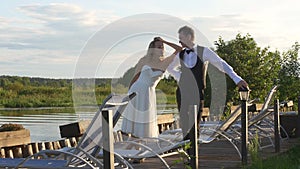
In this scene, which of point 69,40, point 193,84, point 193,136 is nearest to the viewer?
point 193,136

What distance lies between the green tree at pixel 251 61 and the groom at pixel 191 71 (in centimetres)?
1190

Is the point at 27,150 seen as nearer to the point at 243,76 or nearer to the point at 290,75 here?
the point at 243,76

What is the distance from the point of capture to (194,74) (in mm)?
5793

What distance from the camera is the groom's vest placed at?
575cm

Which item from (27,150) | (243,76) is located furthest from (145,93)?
(243,76)

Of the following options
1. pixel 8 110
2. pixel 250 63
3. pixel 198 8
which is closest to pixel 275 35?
pixel 250 63

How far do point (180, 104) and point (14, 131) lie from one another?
2272mm

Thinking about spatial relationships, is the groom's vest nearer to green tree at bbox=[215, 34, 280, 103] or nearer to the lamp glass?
the lamp glass

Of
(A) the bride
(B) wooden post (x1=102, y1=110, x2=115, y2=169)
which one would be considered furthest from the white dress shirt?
(B) wooden post (x1=102, y1=110, x2=115, y2=169)

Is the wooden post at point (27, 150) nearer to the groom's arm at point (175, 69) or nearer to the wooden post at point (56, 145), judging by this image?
the wooden post at point (56, 145)

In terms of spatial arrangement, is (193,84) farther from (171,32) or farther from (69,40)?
(69,40)

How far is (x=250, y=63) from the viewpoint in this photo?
18266mm

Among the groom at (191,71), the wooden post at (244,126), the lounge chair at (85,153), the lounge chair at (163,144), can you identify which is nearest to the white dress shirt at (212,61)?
the groom at (191,71)

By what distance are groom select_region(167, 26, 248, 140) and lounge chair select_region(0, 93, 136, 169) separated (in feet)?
3.46
